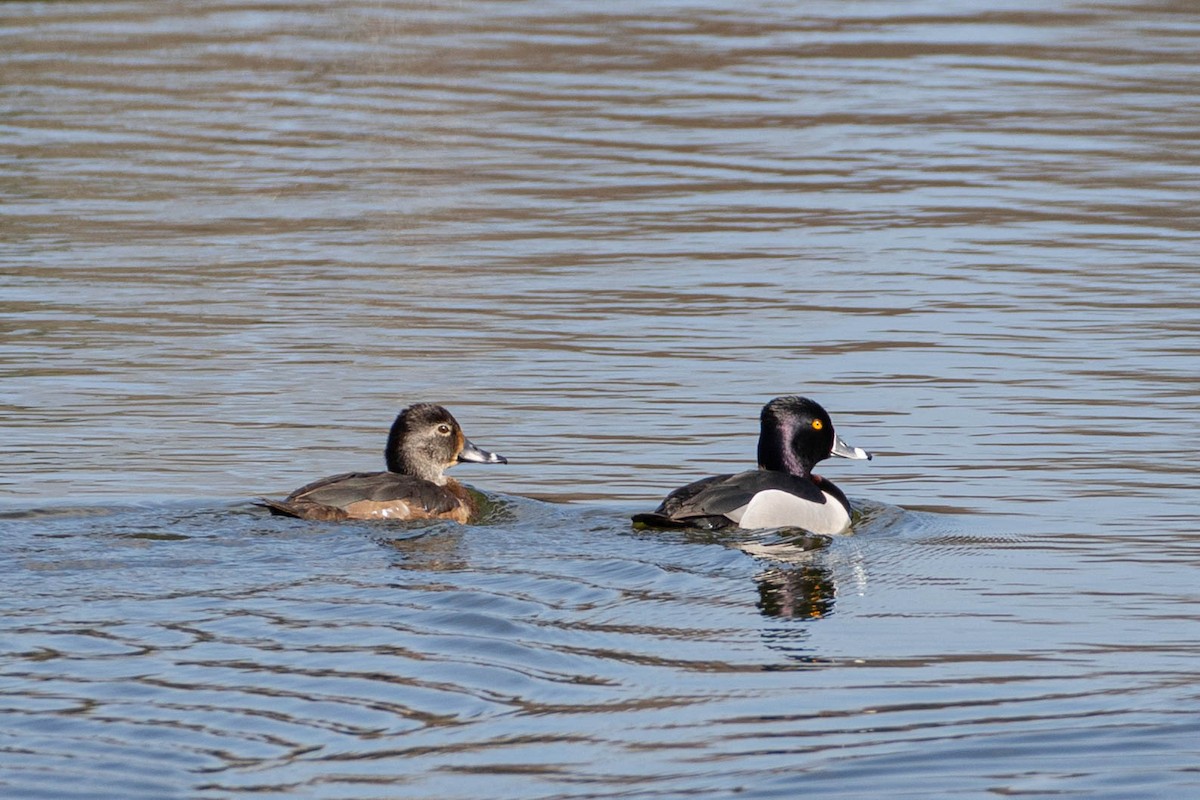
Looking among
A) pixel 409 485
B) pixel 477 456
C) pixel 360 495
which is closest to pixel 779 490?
pixel 477 456

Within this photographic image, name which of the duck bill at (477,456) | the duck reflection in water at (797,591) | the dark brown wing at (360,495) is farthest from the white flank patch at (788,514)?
the dark brown wing at (360,495)

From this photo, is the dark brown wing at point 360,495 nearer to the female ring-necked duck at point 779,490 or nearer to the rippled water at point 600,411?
the rippled water at point 600,411

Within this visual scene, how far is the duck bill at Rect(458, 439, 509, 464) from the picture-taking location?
37.1ft

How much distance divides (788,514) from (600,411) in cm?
252

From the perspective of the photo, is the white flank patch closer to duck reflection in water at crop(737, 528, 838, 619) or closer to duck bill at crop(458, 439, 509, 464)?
duck reflection in water at crop(737, 528, 838, 619)

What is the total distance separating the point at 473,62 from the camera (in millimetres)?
29312

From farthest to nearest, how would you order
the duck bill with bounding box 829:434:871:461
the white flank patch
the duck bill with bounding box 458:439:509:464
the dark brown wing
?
the duck bill with bounding box 829:434:871:461 < the duck bill with bounding box 458:439:509:464 < the white flank patch < the dark brown wing

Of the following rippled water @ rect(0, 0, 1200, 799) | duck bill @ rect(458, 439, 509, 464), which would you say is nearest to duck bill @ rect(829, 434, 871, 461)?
rippled water @ rect(0, 0, 1200, 799)

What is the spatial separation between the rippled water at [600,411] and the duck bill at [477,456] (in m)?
0.24

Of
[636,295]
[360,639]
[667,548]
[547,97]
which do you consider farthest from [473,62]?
[360,639]

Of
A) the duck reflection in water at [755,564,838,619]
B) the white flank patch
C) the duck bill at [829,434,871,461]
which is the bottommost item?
the duck reflection in water at [755,564,838,619]

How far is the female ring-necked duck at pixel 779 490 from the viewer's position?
10375 mm

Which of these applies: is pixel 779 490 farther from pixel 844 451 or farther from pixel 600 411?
pixel 600 411

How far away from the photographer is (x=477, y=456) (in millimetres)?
11359
